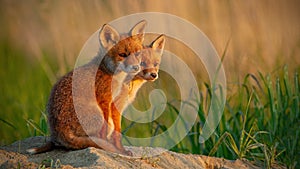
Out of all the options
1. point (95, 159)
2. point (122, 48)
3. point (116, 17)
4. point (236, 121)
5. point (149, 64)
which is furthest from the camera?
point (116, 17)

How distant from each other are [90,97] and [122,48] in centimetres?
44

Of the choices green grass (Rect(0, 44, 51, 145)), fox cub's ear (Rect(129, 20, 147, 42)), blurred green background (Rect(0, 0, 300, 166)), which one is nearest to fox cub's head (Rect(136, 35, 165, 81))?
fox cub's ear (Rect(129, 20, 147, 42))

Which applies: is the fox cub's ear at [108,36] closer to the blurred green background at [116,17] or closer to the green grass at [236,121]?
the green grass at [236,121]

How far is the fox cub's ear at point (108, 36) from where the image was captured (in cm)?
515

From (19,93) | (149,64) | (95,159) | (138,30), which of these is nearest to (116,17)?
(19,93)

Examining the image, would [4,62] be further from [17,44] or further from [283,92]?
[283,92]

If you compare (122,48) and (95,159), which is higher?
(122,48)

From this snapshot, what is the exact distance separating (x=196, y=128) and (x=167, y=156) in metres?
1.42

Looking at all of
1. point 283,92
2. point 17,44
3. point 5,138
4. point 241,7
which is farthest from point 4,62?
point 283,92

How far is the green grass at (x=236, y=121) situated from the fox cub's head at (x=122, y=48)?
0.96 m

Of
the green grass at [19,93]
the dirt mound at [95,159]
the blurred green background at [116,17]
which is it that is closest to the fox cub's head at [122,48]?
the dirt mound at [95,159]

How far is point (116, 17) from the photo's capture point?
7.86m

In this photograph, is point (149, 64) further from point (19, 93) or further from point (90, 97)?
point (19, 93)

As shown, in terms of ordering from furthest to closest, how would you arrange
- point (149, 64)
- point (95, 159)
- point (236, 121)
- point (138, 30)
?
A: point (236, 121), point (138, 30), point (149, 64), point (95, 159)
